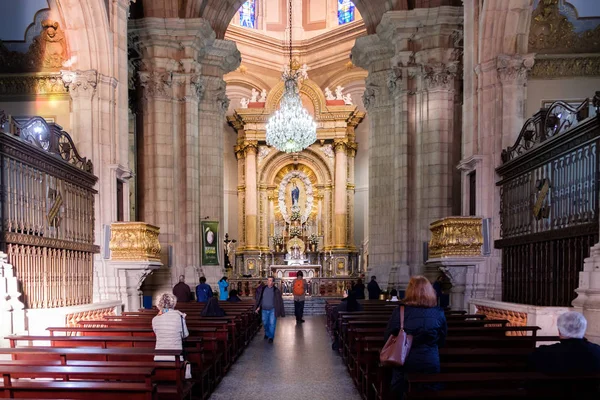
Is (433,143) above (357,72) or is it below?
below

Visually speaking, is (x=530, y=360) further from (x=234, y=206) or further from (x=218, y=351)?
(x=234, y=206)

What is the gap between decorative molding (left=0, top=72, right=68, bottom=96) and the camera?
14008mm

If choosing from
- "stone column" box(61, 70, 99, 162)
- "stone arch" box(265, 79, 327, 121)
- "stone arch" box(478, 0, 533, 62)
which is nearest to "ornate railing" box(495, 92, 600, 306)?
"stone arch" box(478, 0, 533, 62)

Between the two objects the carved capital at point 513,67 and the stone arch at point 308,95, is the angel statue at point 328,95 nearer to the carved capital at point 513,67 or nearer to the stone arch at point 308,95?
the stone arch at point 308,95

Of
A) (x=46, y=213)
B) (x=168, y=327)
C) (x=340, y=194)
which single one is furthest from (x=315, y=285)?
(x=168, y=327)

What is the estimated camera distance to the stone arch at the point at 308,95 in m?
28.7

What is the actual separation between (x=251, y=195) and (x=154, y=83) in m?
12.3

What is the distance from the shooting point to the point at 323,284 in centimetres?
2333

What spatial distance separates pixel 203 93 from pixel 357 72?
12.6 metres

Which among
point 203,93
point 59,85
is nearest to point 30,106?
point 59,85

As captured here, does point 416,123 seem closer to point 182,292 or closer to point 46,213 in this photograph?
point 182,292

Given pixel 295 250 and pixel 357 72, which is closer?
pixel 295 250

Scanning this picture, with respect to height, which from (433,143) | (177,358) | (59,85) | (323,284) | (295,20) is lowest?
(323,284)

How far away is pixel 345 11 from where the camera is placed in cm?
3073
